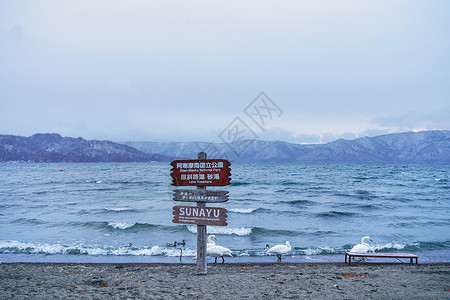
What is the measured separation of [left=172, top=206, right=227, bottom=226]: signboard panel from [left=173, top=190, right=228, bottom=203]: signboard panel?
0.24m

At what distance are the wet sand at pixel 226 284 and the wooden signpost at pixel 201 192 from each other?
165 cm

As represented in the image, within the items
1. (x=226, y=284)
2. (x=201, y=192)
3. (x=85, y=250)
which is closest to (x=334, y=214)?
(x=85, y=250)

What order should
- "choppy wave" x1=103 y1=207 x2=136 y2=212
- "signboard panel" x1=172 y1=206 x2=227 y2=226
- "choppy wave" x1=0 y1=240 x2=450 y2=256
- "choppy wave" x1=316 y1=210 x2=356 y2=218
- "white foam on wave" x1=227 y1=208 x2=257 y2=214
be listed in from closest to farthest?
"signboard panel" x1=172 y1=206 x2=227 y2=226 < "choppy wave" x1=0 y1=240 x2=450 y2=256 < "choppy wave" x1=316 y1=210 x2=356 y2=218 < "white foam on wave" x1=227 y1=208 x2=257 y2=214 < "choppy wave" x1=103 y1=207 x2=136 y2=212

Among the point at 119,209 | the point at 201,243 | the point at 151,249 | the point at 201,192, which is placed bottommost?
the point at 119,209

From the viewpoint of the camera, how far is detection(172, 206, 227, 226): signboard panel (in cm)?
892

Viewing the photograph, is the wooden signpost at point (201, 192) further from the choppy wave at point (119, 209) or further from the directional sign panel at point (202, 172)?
the choppy wave at point (119, 209)

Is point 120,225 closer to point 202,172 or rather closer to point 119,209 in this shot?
point 119,209

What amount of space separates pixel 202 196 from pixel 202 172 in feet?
2.26

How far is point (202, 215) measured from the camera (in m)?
9.09

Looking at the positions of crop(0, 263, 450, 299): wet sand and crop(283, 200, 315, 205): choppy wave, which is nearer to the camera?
crop(0, 263, 450, 299): wet sand

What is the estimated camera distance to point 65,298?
7.10 m

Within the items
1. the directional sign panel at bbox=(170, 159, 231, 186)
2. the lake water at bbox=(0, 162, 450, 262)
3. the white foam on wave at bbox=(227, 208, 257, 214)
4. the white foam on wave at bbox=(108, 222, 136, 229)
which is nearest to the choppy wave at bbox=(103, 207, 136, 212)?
the lake water at bbox=(0, 162, 450, 262)

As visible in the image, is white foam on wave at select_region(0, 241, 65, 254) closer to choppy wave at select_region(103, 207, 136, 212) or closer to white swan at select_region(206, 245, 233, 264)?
white swan at select_region(206, 245, 233, 264)

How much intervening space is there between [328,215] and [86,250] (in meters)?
17.8
